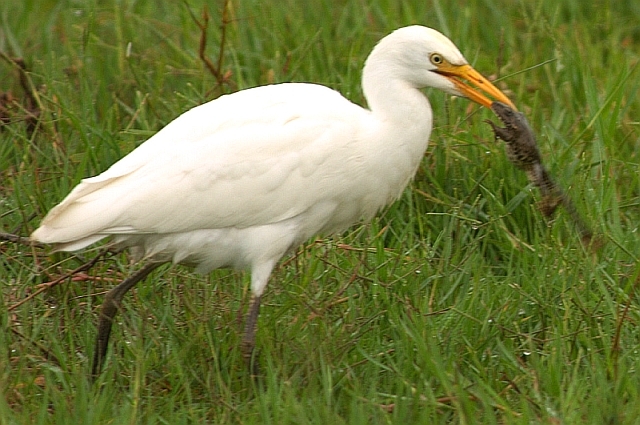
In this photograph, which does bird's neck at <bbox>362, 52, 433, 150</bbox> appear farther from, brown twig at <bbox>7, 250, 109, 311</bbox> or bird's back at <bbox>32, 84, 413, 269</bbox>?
brown twig at <bbox>7, 250, 109, 311</bbox>

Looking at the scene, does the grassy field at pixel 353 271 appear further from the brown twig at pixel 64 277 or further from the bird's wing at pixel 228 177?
the bird's wing at pixel 228 177

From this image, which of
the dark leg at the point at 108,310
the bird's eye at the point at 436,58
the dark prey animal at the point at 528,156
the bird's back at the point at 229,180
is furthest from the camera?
the dark prey animal at the point at 528,156

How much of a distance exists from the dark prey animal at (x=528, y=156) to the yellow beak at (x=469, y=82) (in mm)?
115

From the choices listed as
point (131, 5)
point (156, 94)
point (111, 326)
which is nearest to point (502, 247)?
point (111, 326)

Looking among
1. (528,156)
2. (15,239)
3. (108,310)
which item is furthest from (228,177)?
(528,156)

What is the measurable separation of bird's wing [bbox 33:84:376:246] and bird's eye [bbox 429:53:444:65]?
0.34m

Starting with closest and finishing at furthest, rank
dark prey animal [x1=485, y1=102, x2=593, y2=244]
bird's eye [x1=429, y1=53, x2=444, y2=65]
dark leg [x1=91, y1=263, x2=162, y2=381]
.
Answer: bird's eye [x1=429, y1=53, x2=444, y2=65] < dark leg [x1=91, y1=263, x2=162, y2=381] < dark prey animal [x1=485, y1=102, x2=593, y2=244]

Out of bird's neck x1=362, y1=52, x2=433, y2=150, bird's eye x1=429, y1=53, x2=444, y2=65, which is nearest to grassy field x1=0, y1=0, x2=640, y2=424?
bird's neck x1=362, y1=52, x2=433, y2=150

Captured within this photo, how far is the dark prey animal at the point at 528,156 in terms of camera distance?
4.27 m

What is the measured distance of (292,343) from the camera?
400cm

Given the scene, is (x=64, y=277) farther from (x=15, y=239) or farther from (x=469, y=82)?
(x=469, y=82)

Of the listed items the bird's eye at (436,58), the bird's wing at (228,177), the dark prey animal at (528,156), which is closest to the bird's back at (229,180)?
the bird's wing at (228,177)

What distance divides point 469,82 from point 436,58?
14cm

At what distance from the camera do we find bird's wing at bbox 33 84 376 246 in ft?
12.9
